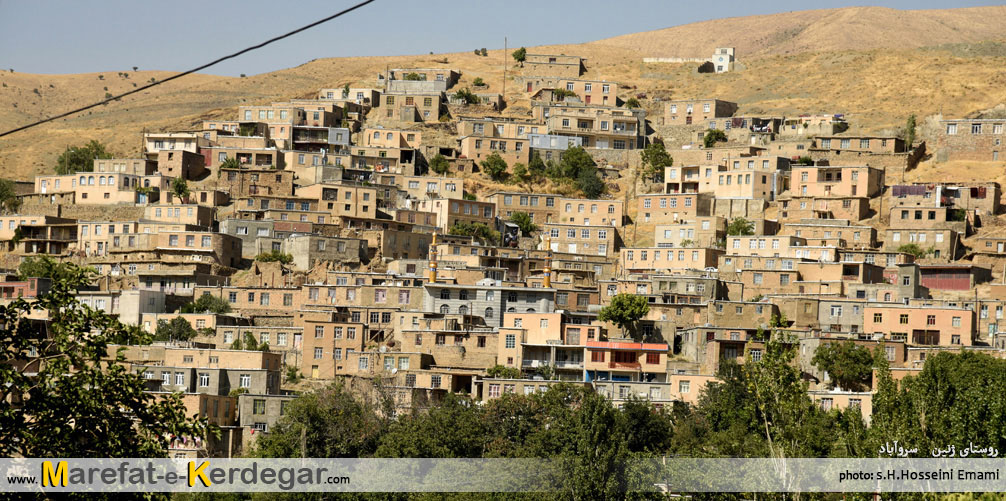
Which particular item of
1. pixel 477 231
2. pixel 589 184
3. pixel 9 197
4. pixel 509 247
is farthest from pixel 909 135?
pixel 9 197

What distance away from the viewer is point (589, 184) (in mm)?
90812

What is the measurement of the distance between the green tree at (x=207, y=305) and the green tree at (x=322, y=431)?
47.2 ft

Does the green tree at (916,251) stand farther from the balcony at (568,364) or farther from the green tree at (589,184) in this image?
the green tree at (589,184)

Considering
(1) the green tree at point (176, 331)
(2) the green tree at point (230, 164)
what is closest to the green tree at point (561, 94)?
(2) the green tree at point (230, 164)

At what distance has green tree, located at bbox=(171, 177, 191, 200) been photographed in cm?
8159

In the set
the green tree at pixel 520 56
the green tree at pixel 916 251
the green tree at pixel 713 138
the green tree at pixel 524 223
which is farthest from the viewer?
the green tree at pixel 520 56

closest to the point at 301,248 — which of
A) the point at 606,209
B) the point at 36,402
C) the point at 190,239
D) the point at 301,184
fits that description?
the point at 190,239

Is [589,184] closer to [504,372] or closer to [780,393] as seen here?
[504,372]

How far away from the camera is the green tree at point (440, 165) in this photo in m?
92.3

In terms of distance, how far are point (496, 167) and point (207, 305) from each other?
30.2m

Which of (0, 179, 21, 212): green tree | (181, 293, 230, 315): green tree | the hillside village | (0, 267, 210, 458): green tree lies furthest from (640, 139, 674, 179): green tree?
(0, 267, 210, 458): green tree

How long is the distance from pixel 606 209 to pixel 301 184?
1965 cm

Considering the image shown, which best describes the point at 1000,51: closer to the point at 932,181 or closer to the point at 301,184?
the point at 932,181

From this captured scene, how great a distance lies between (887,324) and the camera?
207 ft
